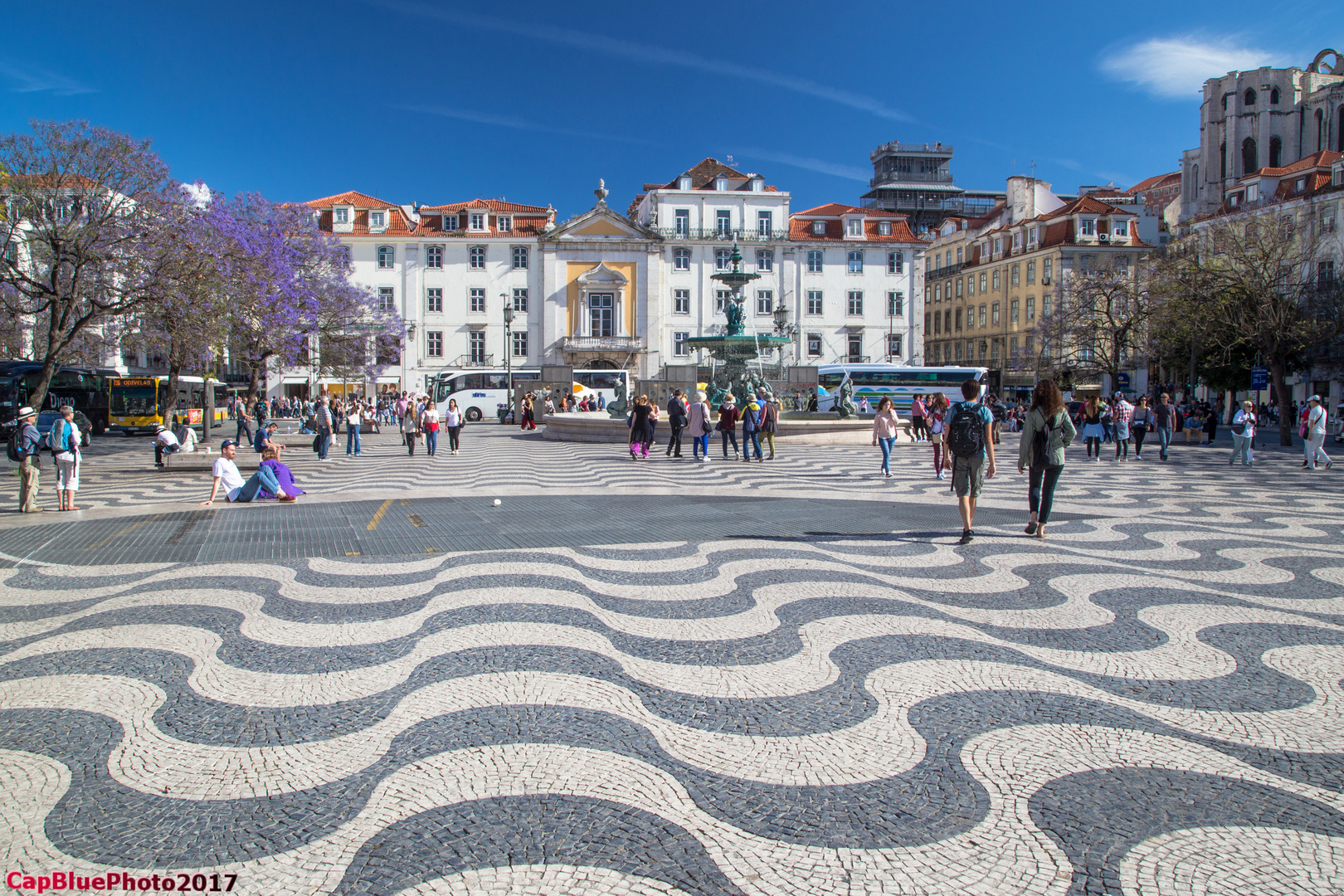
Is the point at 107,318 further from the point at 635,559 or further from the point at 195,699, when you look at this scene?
the point at 195,699

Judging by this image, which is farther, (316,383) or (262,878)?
(316,383)

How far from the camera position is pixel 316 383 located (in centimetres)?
5162

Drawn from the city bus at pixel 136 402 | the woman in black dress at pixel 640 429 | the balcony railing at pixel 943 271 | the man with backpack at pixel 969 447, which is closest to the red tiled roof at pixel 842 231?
the balcony railing at pixel 943 271

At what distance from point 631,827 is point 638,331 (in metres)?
51.1

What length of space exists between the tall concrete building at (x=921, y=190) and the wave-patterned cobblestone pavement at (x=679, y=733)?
9351 centimetres

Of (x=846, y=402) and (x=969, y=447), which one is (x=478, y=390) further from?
(x=969, y=447)

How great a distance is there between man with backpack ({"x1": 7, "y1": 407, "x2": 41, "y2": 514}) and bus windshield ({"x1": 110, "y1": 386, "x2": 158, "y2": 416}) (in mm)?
28459

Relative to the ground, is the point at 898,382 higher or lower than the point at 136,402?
higher

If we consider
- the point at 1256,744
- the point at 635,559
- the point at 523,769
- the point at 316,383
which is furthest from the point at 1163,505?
the point at 316,383

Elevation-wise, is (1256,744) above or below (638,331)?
below

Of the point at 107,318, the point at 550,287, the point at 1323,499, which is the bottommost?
the point at 1323,499

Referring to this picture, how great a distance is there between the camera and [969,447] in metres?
7.82

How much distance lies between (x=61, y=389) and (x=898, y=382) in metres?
36.9

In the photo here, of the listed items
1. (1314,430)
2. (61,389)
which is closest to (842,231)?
(1314,430)
